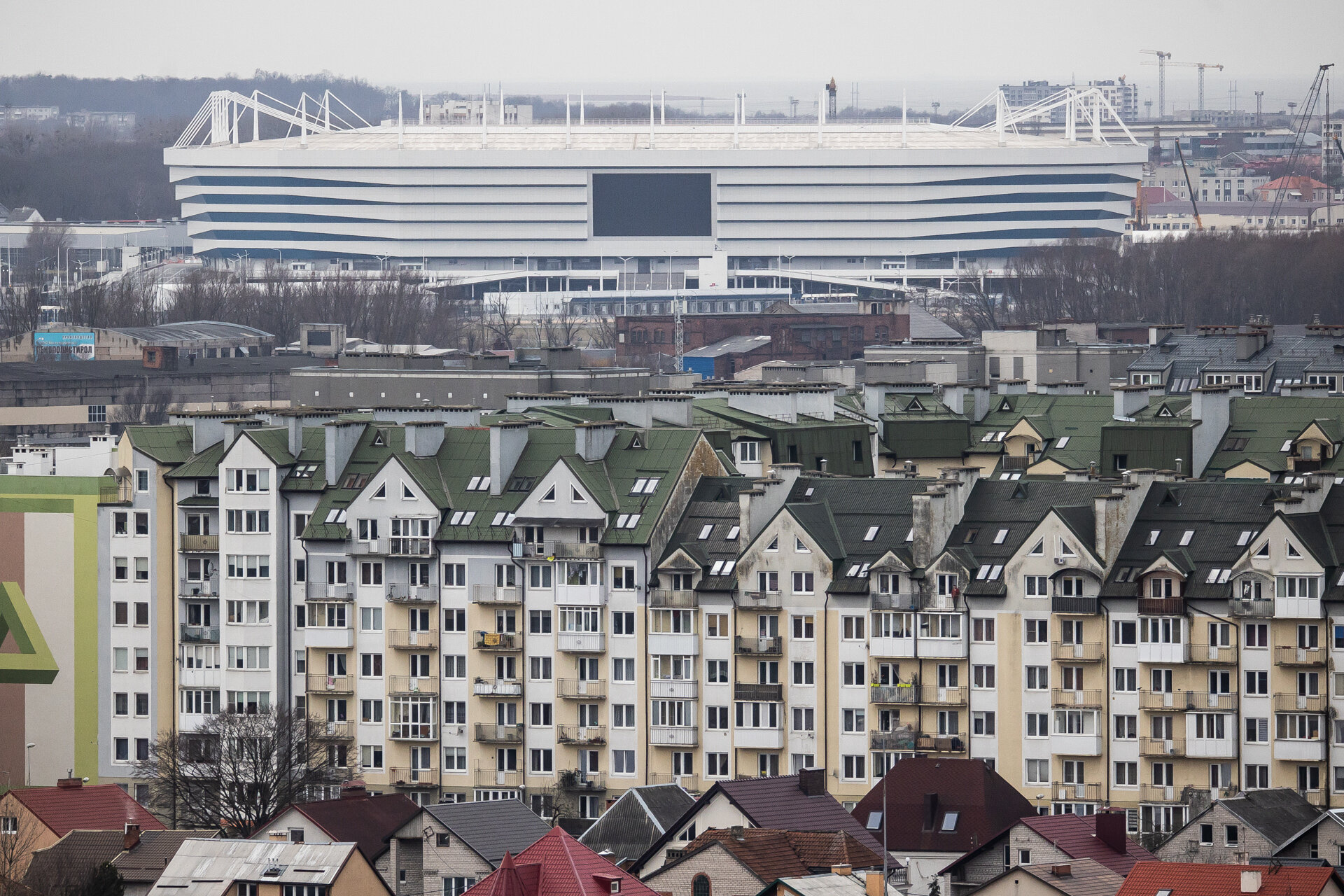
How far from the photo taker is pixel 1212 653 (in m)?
59.5

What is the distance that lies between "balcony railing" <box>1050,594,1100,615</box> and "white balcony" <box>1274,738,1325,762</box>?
430 cm

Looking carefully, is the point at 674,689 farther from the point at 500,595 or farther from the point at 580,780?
the point at 500,595

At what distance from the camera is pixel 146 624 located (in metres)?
69.1

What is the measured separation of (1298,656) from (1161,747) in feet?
10.4

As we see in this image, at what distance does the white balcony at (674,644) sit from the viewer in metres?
63.6

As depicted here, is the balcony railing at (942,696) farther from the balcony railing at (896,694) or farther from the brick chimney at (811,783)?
the brick chimney at (811,783)

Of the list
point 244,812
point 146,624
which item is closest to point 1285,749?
point 244,812

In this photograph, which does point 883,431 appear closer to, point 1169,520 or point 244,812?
point 1169,520

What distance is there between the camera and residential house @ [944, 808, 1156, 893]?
50.2 m

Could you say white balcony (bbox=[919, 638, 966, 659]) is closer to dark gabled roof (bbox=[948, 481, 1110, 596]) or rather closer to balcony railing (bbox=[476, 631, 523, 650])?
dark gabled roof (bbox=[948, 481, 1110, 596])

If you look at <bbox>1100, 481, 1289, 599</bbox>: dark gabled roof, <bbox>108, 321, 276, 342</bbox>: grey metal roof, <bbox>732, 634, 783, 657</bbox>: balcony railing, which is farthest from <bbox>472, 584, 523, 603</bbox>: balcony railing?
<bbox>108, 321, 276, 342</bbox>: grey metal roof

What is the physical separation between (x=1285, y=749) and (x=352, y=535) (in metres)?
20.1

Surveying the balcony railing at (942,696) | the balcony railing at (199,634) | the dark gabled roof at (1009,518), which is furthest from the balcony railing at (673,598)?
the balcony railing at (199,634)

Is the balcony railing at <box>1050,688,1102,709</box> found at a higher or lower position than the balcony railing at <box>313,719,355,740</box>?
higher
